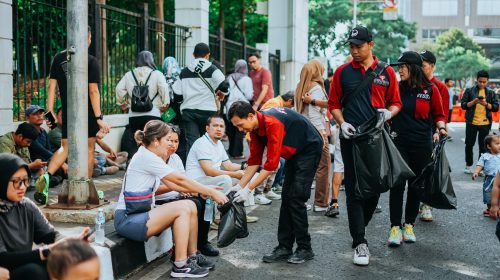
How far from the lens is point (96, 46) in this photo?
10.5 meters

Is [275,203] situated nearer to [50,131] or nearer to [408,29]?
[50,131]

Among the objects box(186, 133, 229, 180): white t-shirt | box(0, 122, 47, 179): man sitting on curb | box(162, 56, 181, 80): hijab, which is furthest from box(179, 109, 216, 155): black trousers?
box(186, 133, 229, 180): white t-shirt

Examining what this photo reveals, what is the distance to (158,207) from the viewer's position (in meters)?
5.39

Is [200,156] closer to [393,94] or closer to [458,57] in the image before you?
[393,94]

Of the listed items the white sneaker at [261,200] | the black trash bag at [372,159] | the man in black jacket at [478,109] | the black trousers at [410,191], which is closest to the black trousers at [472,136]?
the man in black jacket at [478,109]

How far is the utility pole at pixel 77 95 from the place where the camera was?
6.41 metres

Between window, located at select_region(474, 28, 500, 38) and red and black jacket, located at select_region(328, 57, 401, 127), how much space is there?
12655 centimetres

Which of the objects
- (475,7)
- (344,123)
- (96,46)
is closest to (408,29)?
(96,46)

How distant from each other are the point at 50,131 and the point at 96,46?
66.9 inches

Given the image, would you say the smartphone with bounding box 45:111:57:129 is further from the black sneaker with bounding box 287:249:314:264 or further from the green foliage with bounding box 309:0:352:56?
the green foliage with bounding box 309:0:352:56

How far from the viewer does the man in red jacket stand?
5.54 meters

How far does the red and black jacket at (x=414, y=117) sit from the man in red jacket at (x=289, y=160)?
1164 millimetres

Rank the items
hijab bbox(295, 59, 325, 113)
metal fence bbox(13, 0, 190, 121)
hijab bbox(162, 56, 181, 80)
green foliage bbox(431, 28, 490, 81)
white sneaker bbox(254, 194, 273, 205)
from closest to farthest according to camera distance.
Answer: hijab bbox(295, 59, 325, 113) → white sneaker bbox(254, 194, 273, 205) → metal fence bbox(13, 0, 190, 121) → hijab bbox(162, 56, 181, 80) → green foliage bbox(431, 28, 490, 81)

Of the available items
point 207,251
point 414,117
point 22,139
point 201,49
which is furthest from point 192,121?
point 414,117
